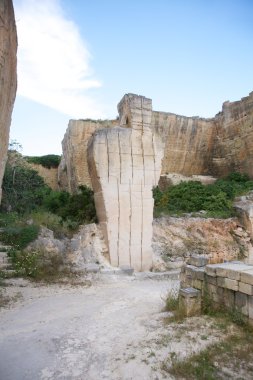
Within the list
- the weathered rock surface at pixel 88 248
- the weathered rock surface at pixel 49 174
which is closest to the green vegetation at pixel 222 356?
the weathered rock surface at pixel 88 248

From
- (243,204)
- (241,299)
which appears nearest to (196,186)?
(243,204)

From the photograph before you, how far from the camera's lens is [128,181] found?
8125 mm

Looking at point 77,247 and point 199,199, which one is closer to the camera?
point 77,247

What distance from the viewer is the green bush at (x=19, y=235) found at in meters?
7.16

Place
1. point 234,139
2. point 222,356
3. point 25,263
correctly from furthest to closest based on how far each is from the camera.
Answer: point 234,139 < point 25,263 < point 222,356

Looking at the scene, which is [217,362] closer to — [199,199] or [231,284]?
[231,284]

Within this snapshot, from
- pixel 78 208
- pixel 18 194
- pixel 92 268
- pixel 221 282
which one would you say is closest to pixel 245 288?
pixel 221 282

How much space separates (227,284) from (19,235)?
5.10 metres

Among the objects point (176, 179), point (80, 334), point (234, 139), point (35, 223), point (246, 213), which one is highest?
point (234, 139)

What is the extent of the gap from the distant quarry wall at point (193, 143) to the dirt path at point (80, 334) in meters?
10.7

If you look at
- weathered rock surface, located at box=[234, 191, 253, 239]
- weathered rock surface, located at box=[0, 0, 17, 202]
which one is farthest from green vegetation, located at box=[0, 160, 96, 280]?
weathered rock surface, located at box=[234, 191, 253, 239]

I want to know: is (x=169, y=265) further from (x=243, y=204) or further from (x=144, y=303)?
(x=243, y=204)

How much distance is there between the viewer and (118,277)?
715 centimetres

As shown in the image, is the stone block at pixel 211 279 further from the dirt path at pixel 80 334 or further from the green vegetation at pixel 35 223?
the green vegetation at pixel 35 223
